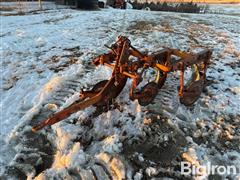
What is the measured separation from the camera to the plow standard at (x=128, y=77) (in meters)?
4.42

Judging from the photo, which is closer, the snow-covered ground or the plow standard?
the snow-covered ground

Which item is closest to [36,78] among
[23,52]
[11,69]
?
[11,69]

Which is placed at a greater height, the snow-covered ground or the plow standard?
the plow standard

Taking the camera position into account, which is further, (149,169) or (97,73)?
(97,73)

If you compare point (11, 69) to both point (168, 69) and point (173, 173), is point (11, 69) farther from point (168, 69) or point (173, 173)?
point (173, 173)

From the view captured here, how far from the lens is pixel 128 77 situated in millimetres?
5066

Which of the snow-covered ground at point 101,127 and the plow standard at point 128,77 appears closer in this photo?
the snow-covered ground at point 101,127

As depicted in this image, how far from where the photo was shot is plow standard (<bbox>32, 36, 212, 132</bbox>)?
14.5 feet

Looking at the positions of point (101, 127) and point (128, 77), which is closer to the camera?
point (101, 127)

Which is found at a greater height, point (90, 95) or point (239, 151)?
point (90, 95)

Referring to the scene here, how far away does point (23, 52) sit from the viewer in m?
9.21

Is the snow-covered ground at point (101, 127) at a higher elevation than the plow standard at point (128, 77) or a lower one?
lower

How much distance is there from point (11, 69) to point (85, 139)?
4088mm

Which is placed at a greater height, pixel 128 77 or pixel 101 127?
pixel 128 77
